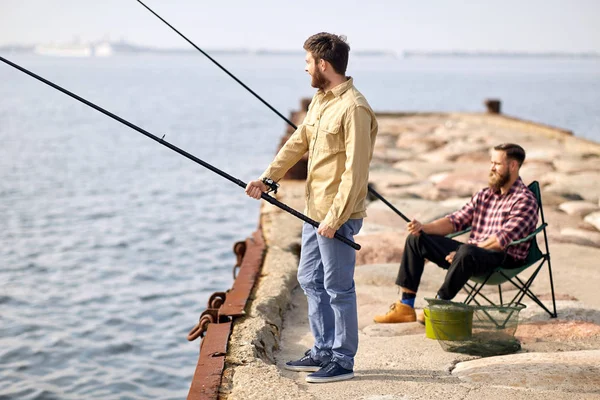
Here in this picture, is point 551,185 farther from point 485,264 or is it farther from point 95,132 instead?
point 95,132

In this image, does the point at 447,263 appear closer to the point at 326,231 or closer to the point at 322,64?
the point at 326,231

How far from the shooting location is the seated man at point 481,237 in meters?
5.15

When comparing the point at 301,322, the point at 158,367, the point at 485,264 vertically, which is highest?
the point at 485,264

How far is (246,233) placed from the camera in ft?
48.4

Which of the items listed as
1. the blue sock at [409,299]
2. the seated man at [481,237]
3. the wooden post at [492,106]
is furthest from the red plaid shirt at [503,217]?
the wooden post at [492,106]

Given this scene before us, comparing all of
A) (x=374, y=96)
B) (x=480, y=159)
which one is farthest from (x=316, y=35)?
(x=374, y=96)

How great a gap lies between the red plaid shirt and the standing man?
4.27ft

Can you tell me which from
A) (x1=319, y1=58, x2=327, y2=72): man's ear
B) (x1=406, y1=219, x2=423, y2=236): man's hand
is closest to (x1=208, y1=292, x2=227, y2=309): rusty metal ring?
(x1=406, y1=219, x2=423, y2=236): man's hand

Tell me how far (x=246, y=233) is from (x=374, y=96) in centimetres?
4961

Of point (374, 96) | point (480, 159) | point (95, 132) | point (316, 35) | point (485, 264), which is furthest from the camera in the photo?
point (374, 96)

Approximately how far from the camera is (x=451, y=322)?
4953 mm

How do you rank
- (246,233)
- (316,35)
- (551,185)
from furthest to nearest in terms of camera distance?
(246,233), (551,185), (316,35)

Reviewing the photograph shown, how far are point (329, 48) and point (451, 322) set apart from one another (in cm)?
172

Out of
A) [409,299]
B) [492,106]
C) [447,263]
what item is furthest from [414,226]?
[492,106]
